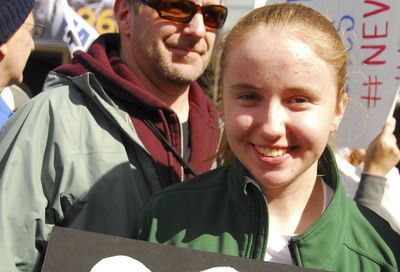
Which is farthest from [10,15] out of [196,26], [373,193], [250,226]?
[373,193]

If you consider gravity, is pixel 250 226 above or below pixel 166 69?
below

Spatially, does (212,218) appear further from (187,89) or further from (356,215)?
(187,89)

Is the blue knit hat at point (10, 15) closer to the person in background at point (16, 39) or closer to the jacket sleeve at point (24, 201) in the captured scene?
the person in background at point (16, 39)

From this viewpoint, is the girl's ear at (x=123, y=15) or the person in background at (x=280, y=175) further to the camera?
the girl's ear at (x=123, y=15)

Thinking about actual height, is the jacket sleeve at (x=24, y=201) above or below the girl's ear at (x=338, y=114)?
below

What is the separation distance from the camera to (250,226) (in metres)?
1.63

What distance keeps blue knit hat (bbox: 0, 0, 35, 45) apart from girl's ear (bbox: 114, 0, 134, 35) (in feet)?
2.12

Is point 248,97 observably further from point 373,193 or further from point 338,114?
point 373,193

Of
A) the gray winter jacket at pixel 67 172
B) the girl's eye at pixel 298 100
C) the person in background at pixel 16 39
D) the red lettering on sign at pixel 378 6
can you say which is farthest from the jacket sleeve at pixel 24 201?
the red lettering on sign at pixel 378 6

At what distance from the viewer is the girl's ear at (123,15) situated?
97.2 inches

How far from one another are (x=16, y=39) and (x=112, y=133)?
54cm

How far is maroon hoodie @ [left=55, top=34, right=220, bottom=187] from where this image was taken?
7.01ft

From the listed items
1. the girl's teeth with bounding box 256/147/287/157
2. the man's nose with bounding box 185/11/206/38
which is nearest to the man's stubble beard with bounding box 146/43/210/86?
the man's nose with bounding box 185/11/206/38

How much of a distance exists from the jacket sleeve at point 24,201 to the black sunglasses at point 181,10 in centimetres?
63
